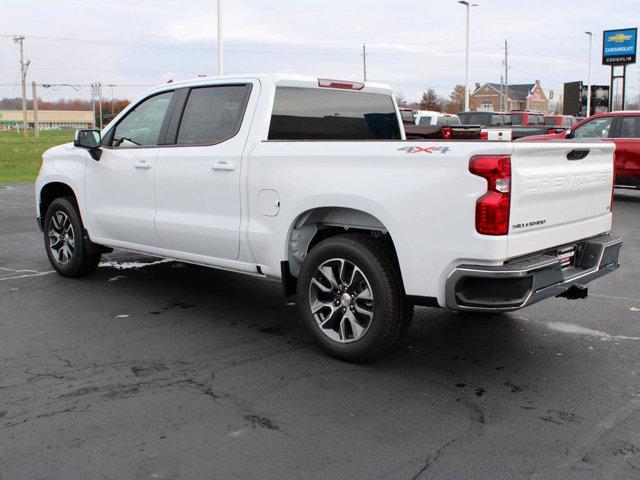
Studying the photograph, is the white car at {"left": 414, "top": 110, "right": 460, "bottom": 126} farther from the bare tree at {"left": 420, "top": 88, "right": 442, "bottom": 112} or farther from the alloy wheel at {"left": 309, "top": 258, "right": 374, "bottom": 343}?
the bare tree at {"left": 420, "top": 88, "right": 442, "bottom": 112}

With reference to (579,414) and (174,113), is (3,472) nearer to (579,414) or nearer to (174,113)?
(579,414)

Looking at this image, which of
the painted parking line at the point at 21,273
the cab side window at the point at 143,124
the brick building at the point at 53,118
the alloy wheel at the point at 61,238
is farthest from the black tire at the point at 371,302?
the brick building at the point at 53,118

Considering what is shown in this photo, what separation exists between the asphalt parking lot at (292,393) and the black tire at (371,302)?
153 millimetres

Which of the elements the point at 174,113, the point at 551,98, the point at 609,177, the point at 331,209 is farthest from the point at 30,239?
the point at 551,98

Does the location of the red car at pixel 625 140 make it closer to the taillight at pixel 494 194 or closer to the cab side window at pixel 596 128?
the cab side window at pixel 596 128

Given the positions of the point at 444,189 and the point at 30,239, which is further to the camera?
the point at 30,239

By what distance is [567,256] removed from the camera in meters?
4.74

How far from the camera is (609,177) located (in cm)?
516

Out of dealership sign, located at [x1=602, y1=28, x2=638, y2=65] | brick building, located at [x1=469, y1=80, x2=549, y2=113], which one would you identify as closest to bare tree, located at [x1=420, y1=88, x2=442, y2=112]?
brick building, located at [x1=469, y1=80, x2=549, y2=113]

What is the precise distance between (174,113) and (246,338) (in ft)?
6.93

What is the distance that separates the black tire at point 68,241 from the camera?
710 centimetres

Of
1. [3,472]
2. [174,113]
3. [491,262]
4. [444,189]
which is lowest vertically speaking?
[3,472]

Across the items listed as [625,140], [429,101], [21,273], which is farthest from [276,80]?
[429,101]

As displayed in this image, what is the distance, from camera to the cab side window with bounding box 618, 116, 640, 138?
1420 centimetres
